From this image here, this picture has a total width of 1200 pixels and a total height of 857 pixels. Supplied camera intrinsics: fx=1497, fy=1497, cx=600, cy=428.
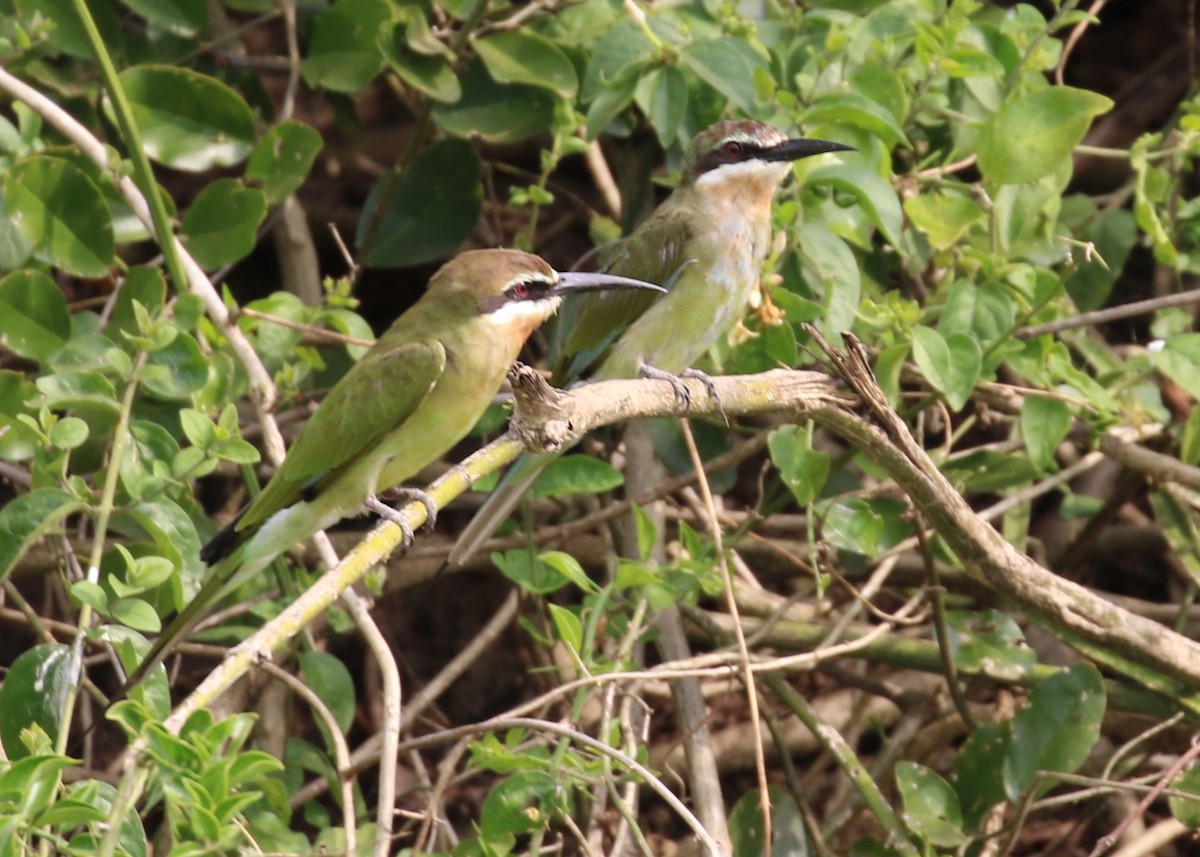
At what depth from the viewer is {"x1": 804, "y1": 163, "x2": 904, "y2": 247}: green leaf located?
9.45 feet

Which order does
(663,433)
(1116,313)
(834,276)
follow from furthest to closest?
1. (663,433)
2. (834,276)
3. (1116,313)

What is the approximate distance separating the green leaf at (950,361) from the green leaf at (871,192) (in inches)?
11.2

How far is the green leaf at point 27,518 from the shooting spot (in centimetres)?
240

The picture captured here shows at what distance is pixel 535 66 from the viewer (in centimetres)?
340

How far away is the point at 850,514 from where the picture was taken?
3.04m

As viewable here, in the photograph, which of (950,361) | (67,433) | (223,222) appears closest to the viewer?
(67,433)

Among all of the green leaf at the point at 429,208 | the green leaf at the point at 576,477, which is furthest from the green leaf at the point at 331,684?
the green leaf at the point at 429,208

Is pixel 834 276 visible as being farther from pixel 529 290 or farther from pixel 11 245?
pixel 11 245

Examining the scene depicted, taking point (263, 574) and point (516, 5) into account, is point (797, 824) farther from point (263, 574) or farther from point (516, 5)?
point (516, 5)

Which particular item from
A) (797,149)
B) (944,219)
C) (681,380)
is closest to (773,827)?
(681,380)

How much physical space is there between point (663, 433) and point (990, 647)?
879 millimetres

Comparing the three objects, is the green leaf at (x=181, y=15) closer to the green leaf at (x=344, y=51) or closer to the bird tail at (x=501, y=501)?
the green leaf at (x=344, y=51)

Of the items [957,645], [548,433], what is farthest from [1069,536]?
[548,433]

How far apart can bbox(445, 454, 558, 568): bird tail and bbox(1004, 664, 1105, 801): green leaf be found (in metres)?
1.06
